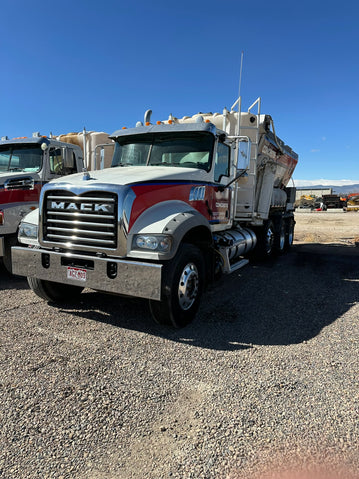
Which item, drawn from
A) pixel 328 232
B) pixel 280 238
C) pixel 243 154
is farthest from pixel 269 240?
pixel 328 232

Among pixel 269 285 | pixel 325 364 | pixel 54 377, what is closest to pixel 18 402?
pixel 54 377

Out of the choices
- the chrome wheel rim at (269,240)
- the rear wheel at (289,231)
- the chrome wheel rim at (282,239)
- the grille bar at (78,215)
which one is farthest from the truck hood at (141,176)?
the rear wheel at (289,231)

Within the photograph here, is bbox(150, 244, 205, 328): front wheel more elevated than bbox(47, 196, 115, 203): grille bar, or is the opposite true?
bbox(47, 196, 115, 203): grille bar

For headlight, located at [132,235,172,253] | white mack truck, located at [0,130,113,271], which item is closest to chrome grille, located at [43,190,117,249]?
headlight, located at [132,235,172,253]

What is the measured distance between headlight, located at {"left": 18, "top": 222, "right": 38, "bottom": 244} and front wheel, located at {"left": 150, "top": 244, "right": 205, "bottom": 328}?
1.87 meters

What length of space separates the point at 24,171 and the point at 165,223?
4.24 metres

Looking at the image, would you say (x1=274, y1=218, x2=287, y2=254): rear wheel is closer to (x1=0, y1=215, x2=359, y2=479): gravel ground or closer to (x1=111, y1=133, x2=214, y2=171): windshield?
(x1=0, y1=215, x2=359, y2=479): gravel ground

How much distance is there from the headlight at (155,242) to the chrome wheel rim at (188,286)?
558 mm

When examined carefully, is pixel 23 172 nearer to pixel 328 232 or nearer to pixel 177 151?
pixel 177 151

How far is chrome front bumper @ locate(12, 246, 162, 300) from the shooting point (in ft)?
12.2

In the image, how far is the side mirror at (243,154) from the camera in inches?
220

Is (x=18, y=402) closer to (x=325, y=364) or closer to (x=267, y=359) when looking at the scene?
(x=267, y=359)

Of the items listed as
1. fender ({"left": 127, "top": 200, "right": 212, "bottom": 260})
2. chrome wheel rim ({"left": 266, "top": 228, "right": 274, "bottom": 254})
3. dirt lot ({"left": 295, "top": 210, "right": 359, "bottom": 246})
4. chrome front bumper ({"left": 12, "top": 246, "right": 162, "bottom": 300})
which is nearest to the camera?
chrome front bumper ({"left": 12, "top": 246, "right": 162, "bottom": 300})

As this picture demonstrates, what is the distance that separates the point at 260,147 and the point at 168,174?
13.8ft
